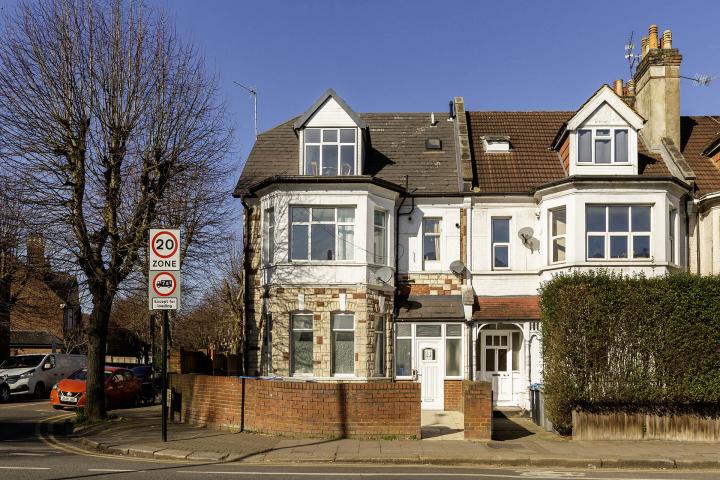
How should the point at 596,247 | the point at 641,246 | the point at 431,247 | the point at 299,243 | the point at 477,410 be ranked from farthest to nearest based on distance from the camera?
1. the point at 431,247
2. the point at 299,243
3. the point at 596,247
4. the point at 641,246
5. the point at 477,410

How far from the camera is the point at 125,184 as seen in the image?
1883cm

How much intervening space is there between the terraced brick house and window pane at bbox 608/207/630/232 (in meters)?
0.04

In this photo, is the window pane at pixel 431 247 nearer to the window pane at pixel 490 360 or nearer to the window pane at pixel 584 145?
the window pane at pixel 490 360

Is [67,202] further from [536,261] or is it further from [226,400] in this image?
[536,261]

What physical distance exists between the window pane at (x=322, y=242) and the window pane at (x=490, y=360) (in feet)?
19.3

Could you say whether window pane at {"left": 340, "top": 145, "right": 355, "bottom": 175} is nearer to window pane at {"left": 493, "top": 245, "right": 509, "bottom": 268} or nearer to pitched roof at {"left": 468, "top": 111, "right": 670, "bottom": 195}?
pitched roof at {"left": 468, "top": 111, "right": 670, "bottom": 195}

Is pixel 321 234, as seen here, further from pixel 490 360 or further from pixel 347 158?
pixel 490 360

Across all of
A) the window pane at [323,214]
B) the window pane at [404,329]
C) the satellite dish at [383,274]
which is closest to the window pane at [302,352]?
the satellite dish at [383,274]

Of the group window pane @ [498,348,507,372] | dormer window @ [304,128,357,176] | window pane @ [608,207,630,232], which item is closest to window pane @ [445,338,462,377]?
window pane @ [498,348,507,372]

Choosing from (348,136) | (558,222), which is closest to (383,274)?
(348,136)

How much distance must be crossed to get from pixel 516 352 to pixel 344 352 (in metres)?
5.68

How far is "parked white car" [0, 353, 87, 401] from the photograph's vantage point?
29688mm

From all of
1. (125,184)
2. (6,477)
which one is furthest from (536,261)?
(6,477)

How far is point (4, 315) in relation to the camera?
35875 millimetres
